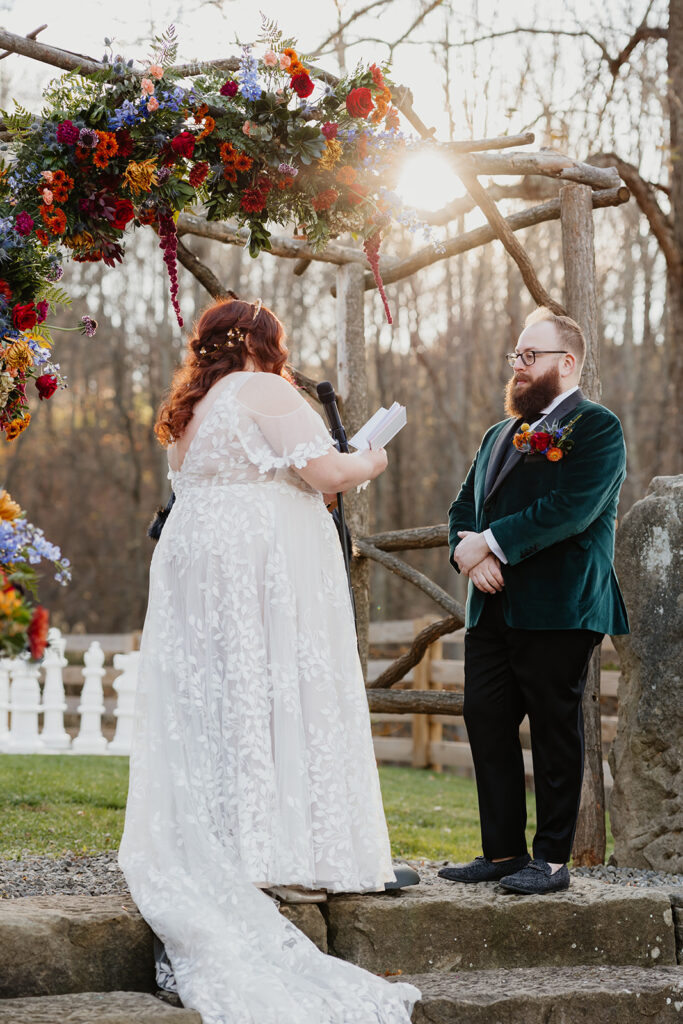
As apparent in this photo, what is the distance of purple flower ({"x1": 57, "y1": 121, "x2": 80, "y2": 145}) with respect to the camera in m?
3.55

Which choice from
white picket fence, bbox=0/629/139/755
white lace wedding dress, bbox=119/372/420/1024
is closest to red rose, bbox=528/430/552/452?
white lace wedding dress, bbox=119/372/420/1024

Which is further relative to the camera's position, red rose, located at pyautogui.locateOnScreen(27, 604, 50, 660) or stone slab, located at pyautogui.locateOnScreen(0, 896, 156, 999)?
stone slab, located at pyautogui.locateOnScreen(0, 896, 156, 999)

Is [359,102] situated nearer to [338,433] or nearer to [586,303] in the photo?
[338,433]

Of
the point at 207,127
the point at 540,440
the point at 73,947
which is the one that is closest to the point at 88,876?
the point at 73,947

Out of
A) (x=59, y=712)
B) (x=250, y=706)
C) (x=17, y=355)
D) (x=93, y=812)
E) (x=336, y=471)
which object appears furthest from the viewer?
(x=59, y=712)

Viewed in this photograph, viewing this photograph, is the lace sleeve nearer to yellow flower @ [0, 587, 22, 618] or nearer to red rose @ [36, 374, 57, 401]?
red rose @ [36, 374, 57, 401]

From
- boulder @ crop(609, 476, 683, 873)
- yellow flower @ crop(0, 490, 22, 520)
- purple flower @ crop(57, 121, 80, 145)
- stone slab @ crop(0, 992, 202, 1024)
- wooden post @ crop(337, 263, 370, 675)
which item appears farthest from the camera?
wooden post @ crop(337, 263, 370, 675)

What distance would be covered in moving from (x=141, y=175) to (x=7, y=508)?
1.21 meters

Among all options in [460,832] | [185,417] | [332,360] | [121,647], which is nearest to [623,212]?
[332,360]

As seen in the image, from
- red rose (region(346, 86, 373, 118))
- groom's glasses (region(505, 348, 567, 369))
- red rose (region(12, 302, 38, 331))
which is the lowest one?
groom's glasses (region(505, 348, 567, 369))

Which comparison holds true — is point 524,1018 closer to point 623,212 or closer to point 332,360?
point 623,212

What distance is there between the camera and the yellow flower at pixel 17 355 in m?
3.59

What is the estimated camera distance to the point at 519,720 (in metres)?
4.03

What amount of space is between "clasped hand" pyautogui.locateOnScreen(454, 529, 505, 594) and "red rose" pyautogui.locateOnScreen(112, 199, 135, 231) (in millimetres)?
1635
